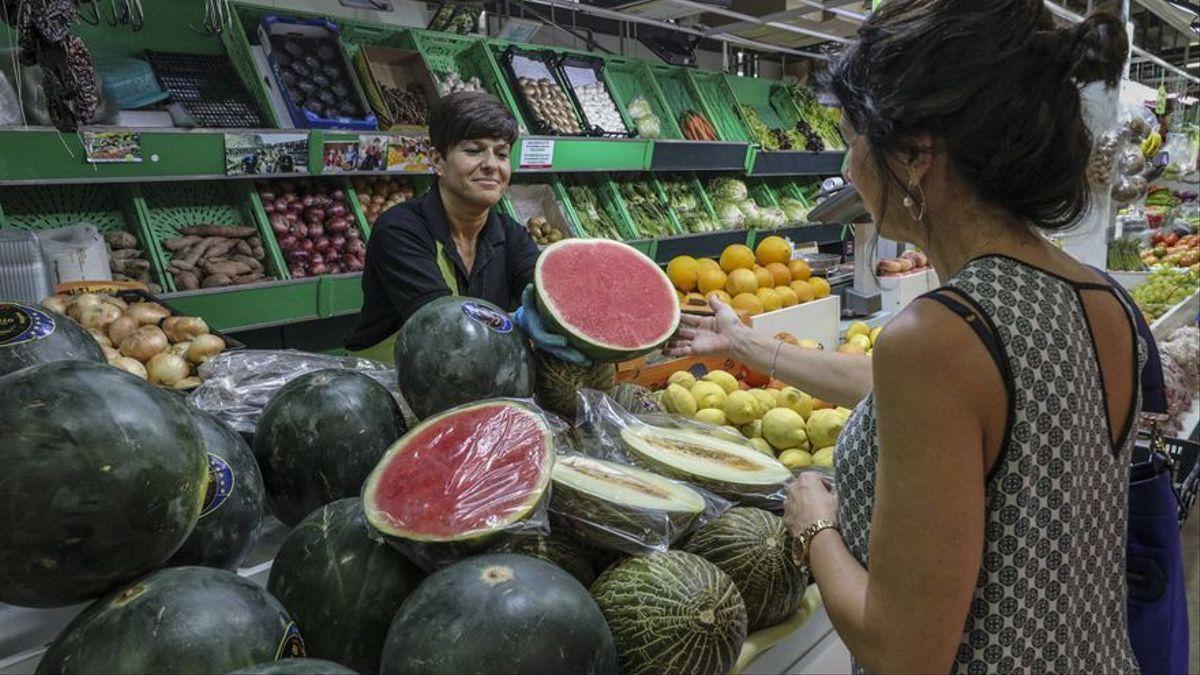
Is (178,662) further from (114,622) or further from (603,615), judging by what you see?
(603,615)

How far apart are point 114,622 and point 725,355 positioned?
59.3 inches

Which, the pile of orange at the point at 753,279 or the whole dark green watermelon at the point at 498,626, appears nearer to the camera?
the whole dark green watermelon at the point at 498,626

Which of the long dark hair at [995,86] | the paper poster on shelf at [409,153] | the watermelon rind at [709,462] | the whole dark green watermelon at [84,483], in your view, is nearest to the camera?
the whole dark green watermelon at [84,483]

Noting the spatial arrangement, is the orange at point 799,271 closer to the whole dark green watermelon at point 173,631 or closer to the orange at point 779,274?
the orange at point 779,274

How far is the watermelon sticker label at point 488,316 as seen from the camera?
1.43 m

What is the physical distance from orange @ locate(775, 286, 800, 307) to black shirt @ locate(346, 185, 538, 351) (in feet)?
3.54

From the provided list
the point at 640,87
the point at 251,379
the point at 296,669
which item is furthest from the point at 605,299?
the point at 640,87

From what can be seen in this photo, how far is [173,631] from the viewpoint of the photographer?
823mm

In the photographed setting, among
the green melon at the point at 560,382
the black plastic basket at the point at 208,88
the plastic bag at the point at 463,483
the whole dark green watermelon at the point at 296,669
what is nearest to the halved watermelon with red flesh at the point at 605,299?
the green melon at the point at 560,382

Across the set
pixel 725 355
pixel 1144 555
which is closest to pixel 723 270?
pixel 725 355

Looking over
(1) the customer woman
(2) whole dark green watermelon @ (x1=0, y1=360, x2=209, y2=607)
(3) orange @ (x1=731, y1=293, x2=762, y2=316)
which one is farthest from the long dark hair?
(3) orange @ (x1=731, y1=293, x2=762, y2=316)

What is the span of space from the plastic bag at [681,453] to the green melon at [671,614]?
0.89 feet

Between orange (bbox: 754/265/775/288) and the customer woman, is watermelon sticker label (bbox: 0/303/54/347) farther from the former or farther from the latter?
orange (bbox: 754/265/775/288)

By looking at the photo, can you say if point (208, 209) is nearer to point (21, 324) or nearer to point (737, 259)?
point (737, 259)
